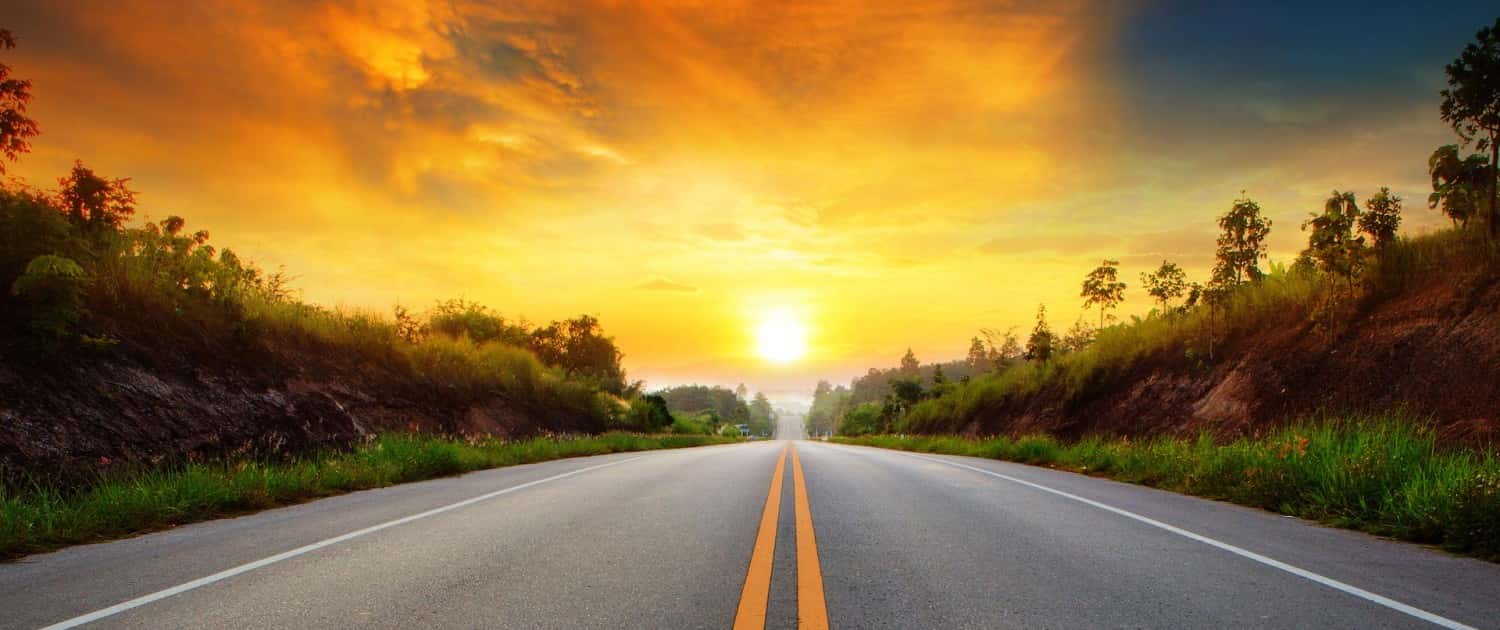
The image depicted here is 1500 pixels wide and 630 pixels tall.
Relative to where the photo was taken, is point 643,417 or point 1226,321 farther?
point 643,417

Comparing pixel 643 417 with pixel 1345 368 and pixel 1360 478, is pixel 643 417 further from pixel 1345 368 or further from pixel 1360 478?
pixel 1360 478

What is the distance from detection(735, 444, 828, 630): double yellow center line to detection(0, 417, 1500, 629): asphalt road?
3 cm

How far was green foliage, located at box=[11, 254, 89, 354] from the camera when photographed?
28.7 feet

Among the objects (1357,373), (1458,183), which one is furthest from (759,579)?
(1458,183)

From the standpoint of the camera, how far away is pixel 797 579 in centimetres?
451

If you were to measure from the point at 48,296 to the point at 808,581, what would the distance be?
1059 cm

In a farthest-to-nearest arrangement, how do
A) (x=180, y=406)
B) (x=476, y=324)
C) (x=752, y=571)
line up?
(x=476, y=324), (x=180, y=406), (x=752, y=571)

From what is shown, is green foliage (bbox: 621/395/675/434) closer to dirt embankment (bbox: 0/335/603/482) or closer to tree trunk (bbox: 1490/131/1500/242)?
dirt embankment (bbox: 0/335/603/482)

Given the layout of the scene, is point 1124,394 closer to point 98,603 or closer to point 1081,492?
point 1081,492

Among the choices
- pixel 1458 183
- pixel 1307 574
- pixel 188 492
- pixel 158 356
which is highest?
pixel 1458 183

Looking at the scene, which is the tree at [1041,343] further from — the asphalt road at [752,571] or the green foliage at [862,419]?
the green foliage at [862,419]

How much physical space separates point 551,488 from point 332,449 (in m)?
5.75

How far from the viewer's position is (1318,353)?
13250 millimetres

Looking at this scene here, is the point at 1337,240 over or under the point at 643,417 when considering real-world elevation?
over
